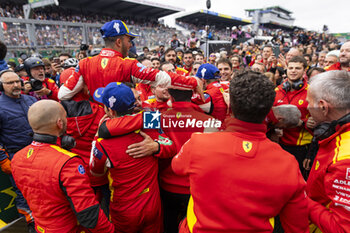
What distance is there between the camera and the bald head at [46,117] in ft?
5.31

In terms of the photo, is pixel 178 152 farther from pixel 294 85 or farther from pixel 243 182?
pixel 294 85

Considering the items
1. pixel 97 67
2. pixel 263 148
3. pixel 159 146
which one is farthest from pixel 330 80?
pixel 97 67

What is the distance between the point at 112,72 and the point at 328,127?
2.06 metres

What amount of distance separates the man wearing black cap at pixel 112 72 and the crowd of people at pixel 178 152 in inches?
0.5

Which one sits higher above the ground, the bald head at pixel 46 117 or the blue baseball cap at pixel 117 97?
the blue baseball cap at pixel 117 97

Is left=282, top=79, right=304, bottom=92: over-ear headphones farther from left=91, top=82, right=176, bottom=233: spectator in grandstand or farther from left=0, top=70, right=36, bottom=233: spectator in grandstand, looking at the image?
left=0, top=70, right=36, bottom=233: spectator in grandstand

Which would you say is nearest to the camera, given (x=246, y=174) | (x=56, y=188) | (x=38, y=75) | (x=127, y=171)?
(x=246, y=174)

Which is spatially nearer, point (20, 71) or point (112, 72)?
point (112, 72)

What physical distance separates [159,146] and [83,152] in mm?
1128

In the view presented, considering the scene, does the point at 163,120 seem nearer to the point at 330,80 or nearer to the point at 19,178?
the point at 19,178

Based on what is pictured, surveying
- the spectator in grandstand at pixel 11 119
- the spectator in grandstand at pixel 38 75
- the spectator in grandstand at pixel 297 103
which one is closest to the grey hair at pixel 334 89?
the spectator in grandstand at pixel 297 103

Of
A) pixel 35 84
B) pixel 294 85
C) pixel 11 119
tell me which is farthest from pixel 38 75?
pixel 294 85

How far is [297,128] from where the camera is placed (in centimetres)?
275

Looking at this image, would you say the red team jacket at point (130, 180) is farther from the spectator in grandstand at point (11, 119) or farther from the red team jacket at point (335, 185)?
the spectator in grandstand at point (11, 119)
